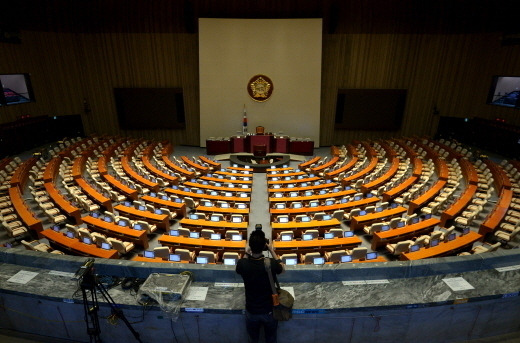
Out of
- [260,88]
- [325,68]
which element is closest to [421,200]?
[325,68]

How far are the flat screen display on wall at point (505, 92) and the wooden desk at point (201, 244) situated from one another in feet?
58.9

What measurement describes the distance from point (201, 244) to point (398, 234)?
5416mm

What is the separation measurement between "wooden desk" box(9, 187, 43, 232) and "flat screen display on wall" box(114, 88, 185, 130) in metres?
10.6

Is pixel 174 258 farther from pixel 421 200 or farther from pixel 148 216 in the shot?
pixel 421 200

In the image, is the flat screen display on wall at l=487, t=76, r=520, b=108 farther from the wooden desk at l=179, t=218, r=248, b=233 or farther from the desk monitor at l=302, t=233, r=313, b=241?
the wooden desk at l=179, t=218, r=248, b=233

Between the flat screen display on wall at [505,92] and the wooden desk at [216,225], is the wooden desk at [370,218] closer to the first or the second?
the wooden desk at [216,225]

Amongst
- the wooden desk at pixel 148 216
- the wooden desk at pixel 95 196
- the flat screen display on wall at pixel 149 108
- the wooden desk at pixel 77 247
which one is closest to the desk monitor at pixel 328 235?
the wooden desk at pixel 148 216

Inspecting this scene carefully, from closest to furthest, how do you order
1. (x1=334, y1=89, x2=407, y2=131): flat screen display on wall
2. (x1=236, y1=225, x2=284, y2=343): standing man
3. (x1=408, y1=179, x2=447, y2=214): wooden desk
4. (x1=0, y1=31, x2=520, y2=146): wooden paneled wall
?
1. (x1=236, y1=225, x2=284, y2=343): standing man
2. (x1=408, y1=179, x2=447, y2=214): wooden desk
3. (x1=0, y1=31, x2=520, y2=146): wooden paneled wall
4. (x1=334, y1=89, x2=407, y2=131): flat screen display on wall

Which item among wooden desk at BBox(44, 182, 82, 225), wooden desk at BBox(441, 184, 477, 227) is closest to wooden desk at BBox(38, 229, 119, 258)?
wooden desk at BBox(44, 182, 82, 225)

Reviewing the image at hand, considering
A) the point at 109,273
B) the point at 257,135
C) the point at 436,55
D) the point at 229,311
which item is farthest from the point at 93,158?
the point at 436,55

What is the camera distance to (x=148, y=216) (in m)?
9.69

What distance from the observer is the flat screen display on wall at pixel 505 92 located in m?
16.7

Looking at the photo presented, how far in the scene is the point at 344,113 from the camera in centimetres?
2073

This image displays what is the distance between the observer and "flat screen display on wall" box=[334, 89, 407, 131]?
20.2 meters
